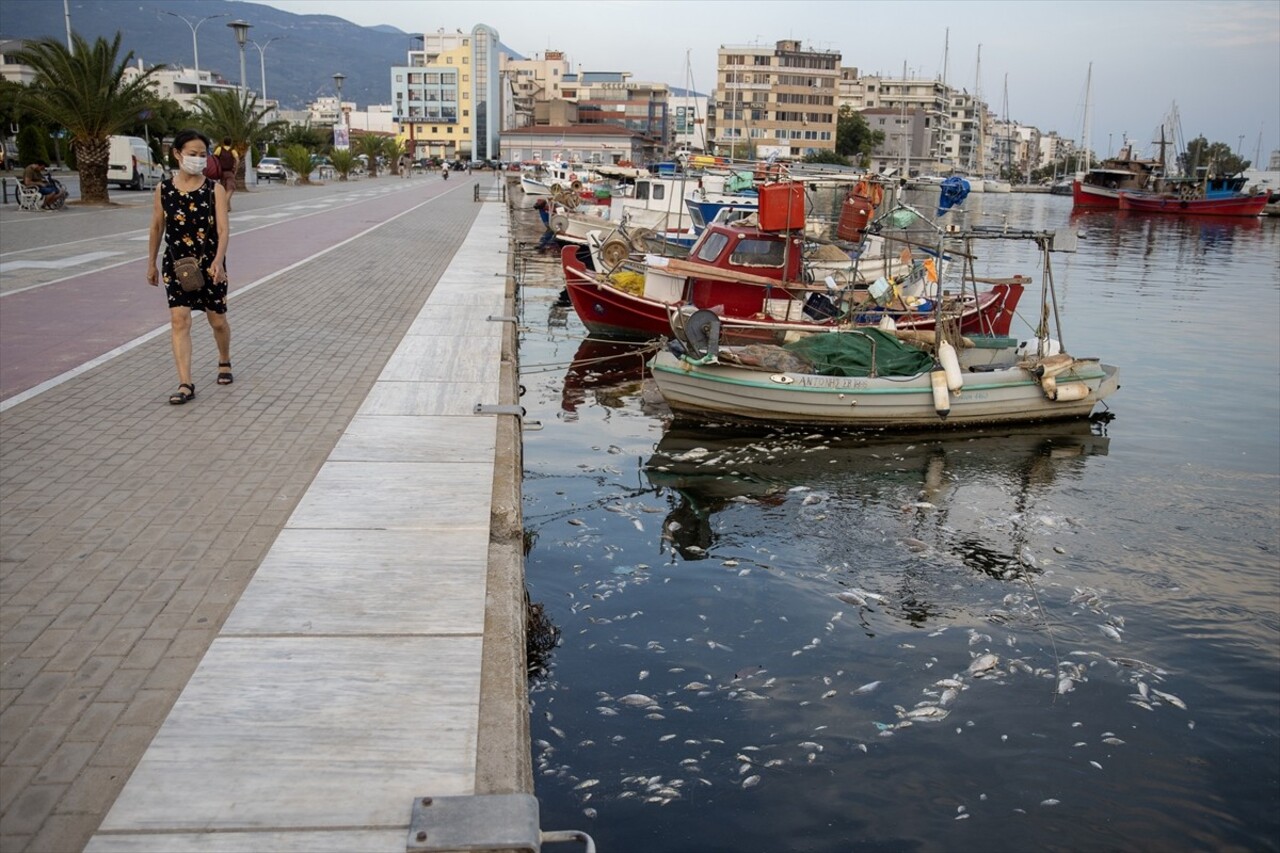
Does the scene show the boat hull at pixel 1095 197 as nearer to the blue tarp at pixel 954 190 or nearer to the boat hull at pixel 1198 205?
the boat hull at pixel 1198 205

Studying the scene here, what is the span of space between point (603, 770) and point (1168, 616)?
5.15 m

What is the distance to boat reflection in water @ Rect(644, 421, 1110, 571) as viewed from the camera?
33.0 ft

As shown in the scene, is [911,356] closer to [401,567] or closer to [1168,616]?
[1168,616]

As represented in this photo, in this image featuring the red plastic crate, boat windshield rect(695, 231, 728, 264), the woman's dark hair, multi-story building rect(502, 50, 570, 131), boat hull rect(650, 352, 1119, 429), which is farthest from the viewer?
multi-story building rect(502, 50, 570, 131)

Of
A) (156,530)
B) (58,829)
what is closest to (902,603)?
(156,530)

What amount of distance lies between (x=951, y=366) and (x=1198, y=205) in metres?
74.0

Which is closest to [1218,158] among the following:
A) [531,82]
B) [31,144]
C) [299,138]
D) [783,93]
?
[783,93]

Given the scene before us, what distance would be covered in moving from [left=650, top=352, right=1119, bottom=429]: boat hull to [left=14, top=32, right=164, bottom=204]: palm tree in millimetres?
25828

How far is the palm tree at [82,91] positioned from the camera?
1244 inches

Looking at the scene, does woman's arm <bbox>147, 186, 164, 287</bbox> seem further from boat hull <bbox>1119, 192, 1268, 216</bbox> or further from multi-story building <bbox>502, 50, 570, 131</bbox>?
multi-story building <bbox>502, 50, 570, 131</bbox>

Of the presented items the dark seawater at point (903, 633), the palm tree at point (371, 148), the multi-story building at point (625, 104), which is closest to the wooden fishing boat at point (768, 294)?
the dark seawater at point (903, 633)

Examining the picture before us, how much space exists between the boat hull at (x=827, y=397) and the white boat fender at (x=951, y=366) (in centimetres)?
16

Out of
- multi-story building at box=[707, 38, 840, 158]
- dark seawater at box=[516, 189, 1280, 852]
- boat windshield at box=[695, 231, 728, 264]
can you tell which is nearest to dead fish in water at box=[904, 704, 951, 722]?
dark seawater at box=[516, 189, 1280, 852]

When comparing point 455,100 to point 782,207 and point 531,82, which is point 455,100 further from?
point 782,207
